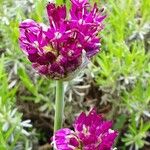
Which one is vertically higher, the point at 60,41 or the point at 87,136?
the point at 60,41

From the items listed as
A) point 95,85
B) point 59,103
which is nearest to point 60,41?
point 59,103

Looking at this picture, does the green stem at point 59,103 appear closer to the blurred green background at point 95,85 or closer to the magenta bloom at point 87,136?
the magenta bloom at point 87,136

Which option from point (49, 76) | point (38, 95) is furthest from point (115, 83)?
point (49, 76)

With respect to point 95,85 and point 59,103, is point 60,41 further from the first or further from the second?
point 95,85

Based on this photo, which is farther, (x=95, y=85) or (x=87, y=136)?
(x=95, y=85)

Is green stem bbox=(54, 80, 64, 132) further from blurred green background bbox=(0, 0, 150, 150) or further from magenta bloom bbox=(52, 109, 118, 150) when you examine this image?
blurred green background bbox=(0, 0, 150, 150)

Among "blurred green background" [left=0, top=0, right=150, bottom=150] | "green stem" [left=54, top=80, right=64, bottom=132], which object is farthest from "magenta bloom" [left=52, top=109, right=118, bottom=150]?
"blurred green background" [left=0, top=0, right=150, bottom=150]

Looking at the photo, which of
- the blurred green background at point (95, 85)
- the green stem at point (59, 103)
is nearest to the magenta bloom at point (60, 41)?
the green stem at point (59, 103)
